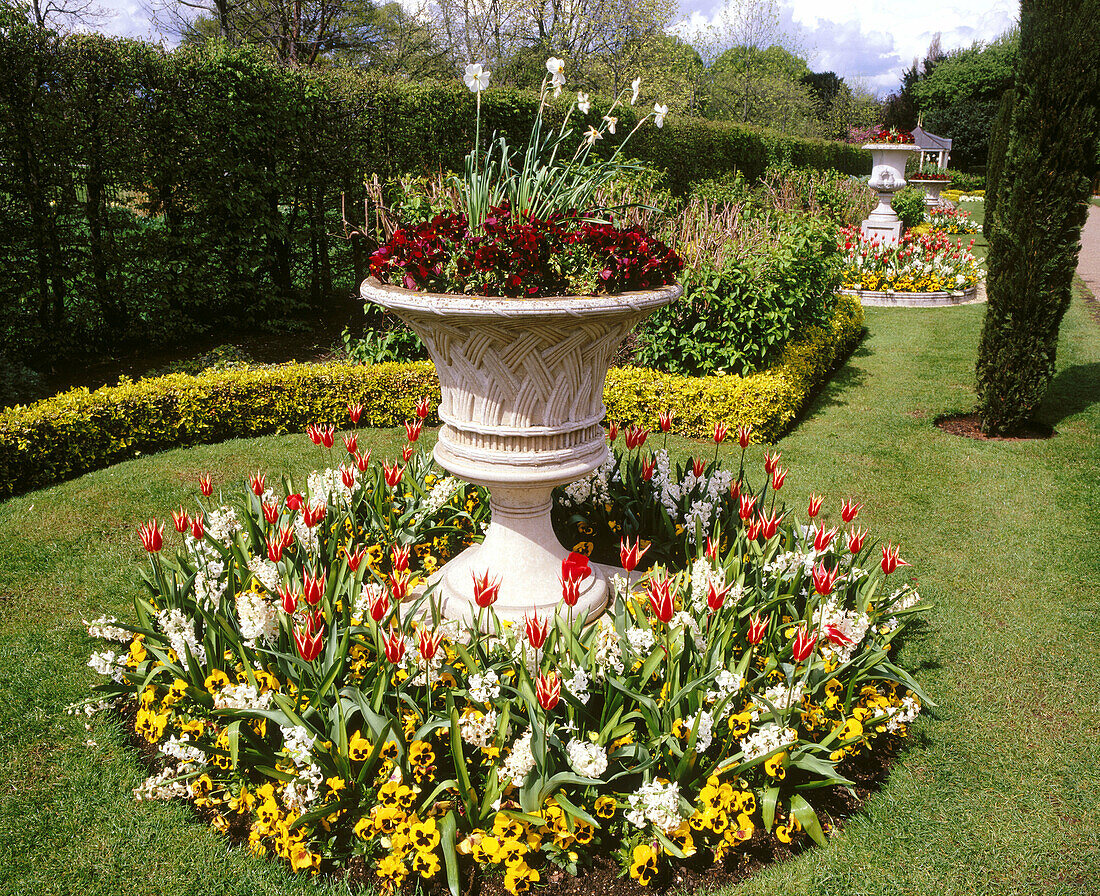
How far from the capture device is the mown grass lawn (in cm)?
246

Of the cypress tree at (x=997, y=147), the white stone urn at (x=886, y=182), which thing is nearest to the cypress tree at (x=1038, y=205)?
the cypress tree at (x=997, y=147)

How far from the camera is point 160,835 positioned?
2549 mm

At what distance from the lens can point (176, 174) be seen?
770 cm

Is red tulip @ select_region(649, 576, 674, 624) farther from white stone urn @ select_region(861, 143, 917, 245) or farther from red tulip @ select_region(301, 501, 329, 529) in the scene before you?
white stone urn @ select_region(861, 143, 917, 245)

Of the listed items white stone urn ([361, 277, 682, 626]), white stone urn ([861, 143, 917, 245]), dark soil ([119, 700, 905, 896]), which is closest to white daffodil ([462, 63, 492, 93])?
white stone urn ([361, 277, 682, 626])

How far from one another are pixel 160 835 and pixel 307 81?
8.15m

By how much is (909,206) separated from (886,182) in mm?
3428

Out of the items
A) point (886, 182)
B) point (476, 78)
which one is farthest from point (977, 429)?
point (886, 182)

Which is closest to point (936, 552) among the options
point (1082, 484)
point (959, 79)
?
point (1082, 484)

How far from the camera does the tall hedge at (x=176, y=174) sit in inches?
270

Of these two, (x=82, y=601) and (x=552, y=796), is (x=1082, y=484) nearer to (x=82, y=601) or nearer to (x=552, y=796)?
(x=552, y=796)

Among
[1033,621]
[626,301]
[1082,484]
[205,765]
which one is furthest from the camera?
[1082,484]

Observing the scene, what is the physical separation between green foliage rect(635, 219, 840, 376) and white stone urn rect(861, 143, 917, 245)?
913cm

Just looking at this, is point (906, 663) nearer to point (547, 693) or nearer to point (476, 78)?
point (547, 693)
